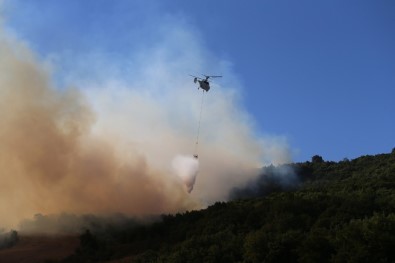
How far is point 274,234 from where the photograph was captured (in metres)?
41.5

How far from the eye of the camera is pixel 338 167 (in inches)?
4806

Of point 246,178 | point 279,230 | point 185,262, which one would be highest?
point 246,178

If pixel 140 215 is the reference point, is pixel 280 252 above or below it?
below

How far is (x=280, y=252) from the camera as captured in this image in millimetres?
38031

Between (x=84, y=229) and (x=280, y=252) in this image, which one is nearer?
(x=280, y=252)

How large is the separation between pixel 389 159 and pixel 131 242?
67748 mm

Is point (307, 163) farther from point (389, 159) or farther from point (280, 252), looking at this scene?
point (280, 252)

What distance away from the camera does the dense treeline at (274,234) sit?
115 ft

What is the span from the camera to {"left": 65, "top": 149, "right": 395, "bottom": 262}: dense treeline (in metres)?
35.0

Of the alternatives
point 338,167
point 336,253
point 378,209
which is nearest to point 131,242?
point 378,209

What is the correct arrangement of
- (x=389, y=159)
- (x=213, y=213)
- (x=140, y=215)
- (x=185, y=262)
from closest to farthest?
(x=185, y=262) → (x=213, y=213) → (x=140, y=215) → (x=389, y=159)

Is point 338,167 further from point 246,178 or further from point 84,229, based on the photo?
point 84,229

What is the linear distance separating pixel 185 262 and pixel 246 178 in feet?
270

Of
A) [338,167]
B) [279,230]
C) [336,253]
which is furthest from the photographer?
[338,167]
